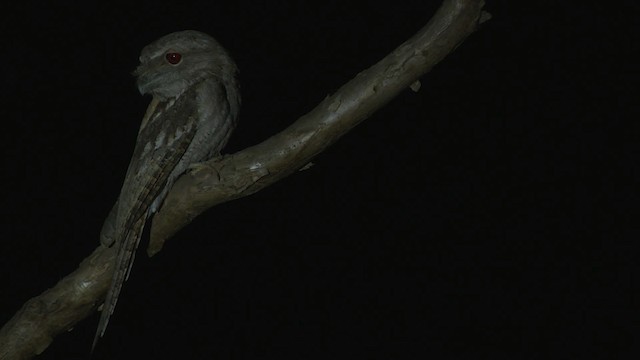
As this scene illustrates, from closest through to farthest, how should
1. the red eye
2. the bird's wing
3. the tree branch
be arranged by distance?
the tree branch → the bird's wing → the red eye

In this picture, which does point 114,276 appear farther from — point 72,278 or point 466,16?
point 466,16

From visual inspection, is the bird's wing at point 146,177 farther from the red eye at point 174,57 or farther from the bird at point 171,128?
the red eye at point 174,57

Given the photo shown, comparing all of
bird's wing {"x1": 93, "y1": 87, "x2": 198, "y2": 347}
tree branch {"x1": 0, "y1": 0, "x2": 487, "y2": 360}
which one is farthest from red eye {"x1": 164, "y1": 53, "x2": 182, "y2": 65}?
tree branch {"x1": 0, "y1": 0, "x2": 487, "y2": 360}

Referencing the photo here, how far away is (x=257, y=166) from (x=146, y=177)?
1.89ft

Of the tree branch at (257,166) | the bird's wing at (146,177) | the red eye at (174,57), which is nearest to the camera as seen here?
the tree branch at (257,166)

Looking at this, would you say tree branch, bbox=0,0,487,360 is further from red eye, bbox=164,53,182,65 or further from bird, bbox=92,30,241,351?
red eye, bbox=164,53,182,65

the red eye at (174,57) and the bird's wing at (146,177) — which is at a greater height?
the red eye at (174,57)

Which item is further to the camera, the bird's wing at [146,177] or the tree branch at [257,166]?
the bird's wing at [146,177]

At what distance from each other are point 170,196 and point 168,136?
297 millimetres

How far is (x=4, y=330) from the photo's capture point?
3.37 meters

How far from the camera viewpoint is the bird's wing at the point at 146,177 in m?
3.18

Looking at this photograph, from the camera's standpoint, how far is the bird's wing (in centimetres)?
318

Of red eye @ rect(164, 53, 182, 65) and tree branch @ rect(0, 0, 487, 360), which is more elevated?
red eye @ rect(164, 53, 182, 65)

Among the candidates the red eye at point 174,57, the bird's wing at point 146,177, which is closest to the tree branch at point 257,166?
the bird's wing at point 146,177
